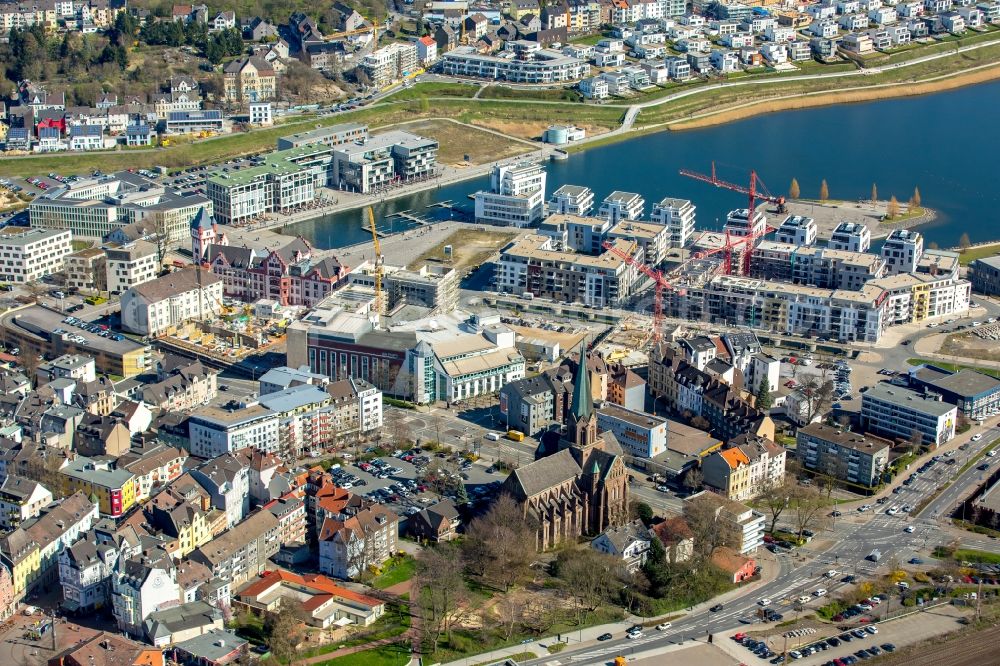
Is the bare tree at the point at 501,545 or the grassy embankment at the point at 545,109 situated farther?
the grassy embankment at the point at 545,109

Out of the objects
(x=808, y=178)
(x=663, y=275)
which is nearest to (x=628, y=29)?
(x=808, y=178)

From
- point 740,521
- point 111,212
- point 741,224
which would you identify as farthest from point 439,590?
point 111,212

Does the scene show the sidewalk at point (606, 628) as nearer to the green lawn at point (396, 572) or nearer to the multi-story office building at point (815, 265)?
the green lawn at point (396, 572)

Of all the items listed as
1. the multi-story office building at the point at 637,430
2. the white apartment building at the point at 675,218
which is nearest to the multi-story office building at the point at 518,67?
the white apartment building at the point at 675,218

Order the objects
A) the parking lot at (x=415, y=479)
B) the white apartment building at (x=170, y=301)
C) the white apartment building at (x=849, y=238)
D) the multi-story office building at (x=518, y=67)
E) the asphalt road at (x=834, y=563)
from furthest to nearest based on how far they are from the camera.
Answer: the multi-story office building at (x=518, y=67) → the white apartment building at (x=849, y=238) → the white apartment building at (x=170, y=301) → the parking lot at (x=415, y=479) → the asphalt road at (x=834, y=563)

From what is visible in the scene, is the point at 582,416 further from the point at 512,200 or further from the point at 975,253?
the point at 975,253

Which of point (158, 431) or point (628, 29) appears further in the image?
point (628, 29)

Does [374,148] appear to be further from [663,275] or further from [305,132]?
[663,275]
